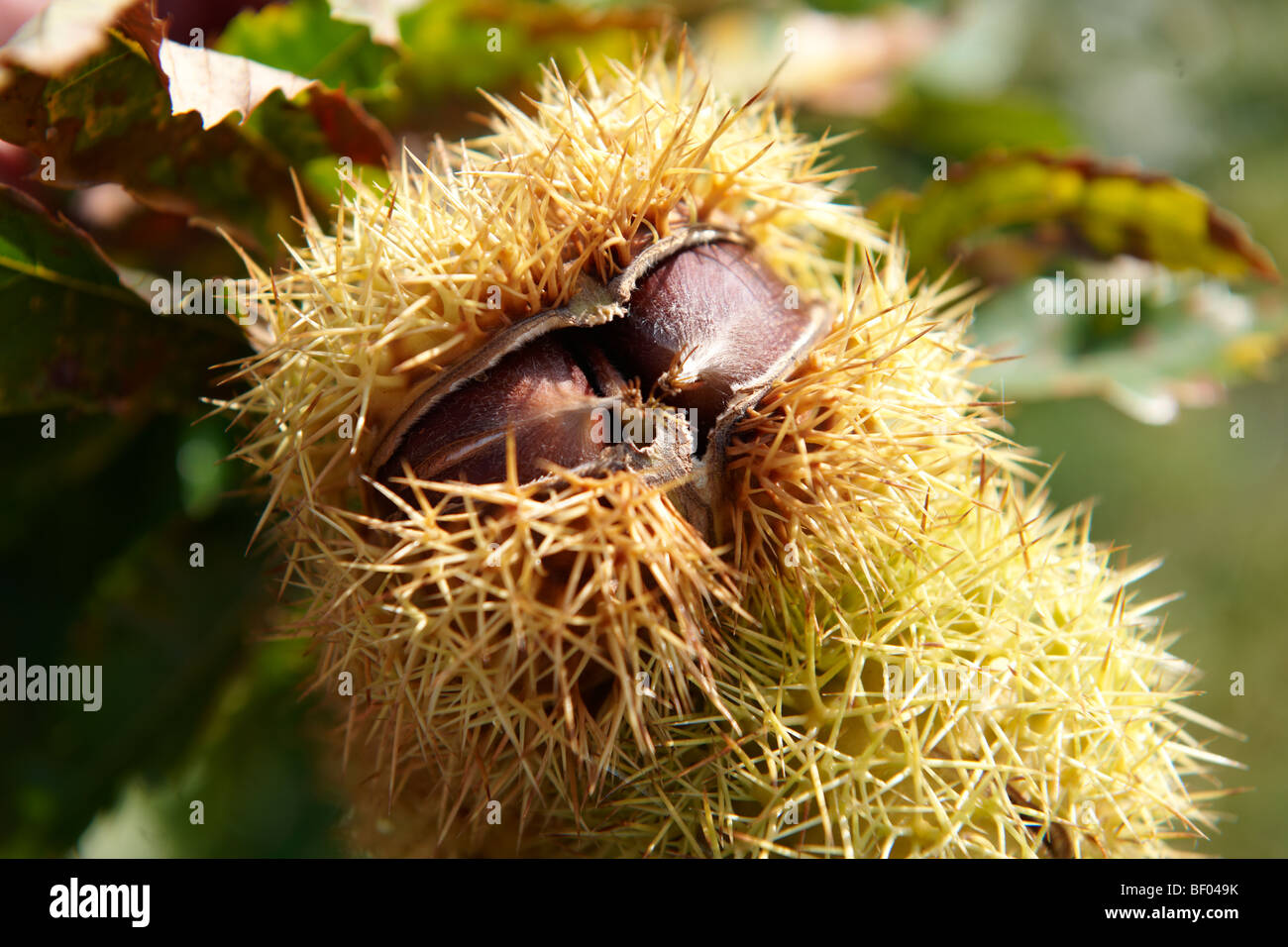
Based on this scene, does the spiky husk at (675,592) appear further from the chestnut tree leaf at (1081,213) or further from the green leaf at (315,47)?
the chestnut tree leaf at (1081,213)

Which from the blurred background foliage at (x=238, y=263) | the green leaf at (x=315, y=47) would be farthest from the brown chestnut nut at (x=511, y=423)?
the green leaf at (x=315, y=47)

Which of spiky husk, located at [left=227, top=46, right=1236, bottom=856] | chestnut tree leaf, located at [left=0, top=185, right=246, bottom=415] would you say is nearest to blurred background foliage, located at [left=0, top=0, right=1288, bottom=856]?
chestnut tree leaf, located at [left=0, top=185, right=246, bottom=415]

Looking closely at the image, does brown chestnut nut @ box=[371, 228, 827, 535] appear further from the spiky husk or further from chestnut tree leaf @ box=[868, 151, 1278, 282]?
chestnut tree leaf @ box=[868, 151, 1278, 282]

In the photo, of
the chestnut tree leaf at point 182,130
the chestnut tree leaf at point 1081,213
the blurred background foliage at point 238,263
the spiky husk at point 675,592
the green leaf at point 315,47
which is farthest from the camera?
the chestnut tree leaf at point 1081,213
